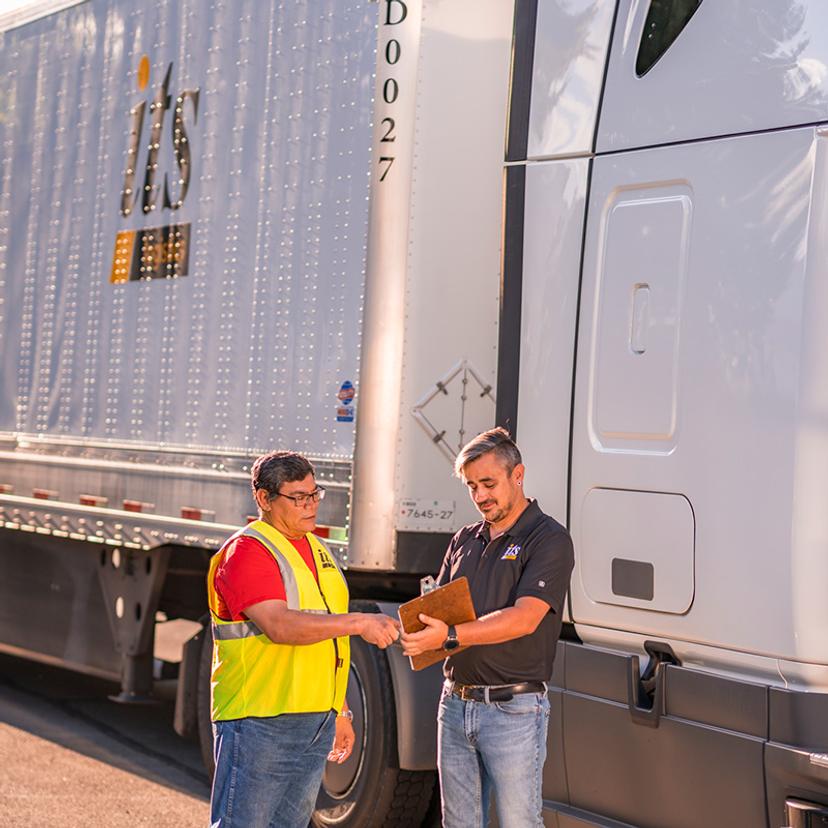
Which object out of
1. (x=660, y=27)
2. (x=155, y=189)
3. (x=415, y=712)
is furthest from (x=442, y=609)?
(x=155, y=189)

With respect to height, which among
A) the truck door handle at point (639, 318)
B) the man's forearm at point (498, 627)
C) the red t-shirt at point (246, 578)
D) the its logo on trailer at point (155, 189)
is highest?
the its logo on trailer at point (155, 189)

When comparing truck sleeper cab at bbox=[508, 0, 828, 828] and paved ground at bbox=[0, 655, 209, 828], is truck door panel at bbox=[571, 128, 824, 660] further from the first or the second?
paved ground at bbox=[0, 655, 209, 828]

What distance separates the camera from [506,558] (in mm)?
4797

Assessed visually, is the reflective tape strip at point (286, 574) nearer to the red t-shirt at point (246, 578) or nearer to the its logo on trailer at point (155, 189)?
the red t-shirt at point (246, 578)

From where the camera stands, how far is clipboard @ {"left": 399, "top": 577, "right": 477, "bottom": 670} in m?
4.54

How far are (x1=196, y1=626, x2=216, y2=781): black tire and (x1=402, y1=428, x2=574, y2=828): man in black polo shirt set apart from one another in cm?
278

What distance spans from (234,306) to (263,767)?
10.9 ft

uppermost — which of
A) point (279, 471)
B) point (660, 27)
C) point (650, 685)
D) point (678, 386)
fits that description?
point (660, 27)

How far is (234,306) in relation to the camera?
7.27 metres

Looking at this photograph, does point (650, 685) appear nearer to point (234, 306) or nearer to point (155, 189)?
point (234, 306)

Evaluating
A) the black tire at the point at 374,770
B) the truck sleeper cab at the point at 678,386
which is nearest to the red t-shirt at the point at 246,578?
the truck sleeper cab at the point at 678,386

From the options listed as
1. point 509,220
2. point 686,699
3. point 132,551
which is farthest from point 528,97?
point 132,551

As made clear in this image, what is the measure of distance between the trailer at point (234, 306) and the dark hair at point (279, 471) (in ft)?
5.52

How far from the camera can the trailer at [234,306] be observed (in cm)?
628
